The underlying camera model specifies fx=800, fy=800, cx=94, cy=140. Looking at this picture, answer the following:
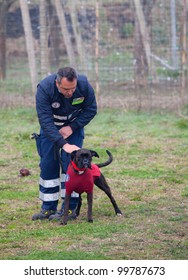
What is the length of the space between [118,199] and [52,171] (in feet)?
4.28

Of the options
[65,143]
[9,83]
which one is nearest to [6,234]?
[65,143]

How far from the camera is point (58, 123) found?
27.9 ft

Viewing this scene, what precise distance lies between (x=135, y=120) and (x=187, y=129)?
4.56 ft

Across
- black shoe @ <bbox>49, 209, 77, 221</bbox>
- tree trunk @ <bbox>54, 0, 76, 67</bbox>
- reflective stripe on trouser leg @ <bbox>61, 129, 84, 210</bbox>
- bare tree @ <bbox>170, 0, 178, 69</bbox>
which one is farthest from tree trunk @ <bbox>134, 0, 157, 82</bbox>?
black shoe @ <bbox>49, 209, 77, 221</bbox>

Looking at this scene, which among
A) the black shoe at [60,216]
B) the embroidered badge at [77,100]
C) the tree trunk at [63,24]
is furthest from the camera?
the tree trunk at [63,24]

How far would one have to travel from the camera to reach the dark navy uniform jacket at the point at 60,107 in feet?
26.8

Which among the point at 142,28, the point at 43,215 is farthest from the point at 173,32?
the point at 43,215

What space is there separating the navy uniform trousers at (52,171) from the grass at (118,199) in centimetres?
28

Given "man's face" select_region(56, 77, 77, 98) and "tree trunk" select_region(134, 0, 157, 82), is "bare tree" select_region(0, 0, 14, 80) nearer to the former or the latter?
"tree trunk" select_region(134, 0, 157, 82)

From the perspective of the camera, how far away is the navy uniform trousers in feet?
27.8

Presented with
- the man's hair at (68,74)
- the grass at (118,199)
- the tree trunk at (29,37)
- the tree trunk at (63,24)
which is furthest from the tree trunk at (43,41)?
the man's hair at (68,74)

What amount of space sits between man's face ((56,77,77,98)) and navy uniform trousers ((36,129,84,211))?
60cm

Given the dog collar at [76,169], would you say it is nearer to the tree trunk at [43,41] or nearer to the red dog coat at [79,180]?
the red dog coat at [79,180]

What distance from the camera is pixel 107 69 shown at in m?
19.1
